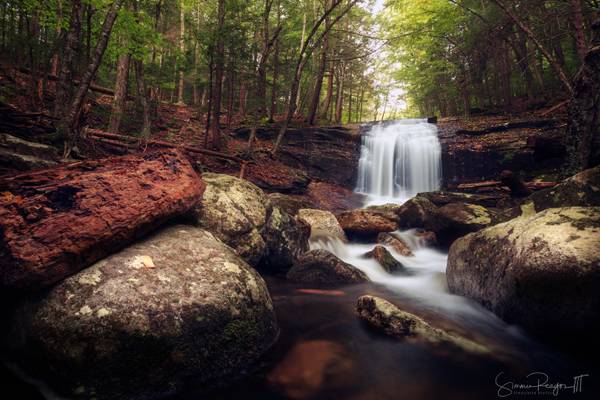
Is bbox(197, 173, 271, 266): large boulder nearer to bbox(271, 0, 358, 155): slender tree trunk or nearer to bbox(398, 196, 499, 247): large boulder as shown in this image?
bbox(398, 196, 499, 247): large boulder

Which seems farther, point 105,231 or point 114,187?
point 114,187

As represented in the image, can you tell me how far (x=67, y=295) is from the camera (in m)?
2.33

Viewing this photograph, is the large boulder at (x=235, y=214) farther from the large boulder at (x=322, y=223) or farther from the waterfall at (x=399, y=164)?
the waterfall at (x=399, y=164)

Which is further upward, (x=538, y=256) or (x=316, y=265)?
(x=538, y=256)

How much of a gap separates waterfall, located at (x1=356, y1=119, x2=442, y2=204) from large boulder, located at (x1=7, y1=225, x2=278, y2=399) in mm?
11982

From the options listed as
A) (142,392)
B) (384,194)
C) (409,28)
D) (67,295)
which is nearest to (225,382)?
(142,392)

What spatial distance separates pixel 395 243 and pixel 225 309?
21.8ft

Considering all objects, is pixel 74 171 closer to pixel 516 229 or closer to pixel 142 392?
pixel 142 392

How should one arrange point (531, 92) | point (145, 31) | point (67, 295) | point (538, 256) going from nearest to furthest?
point (67, 295) → point (538, 256) → point (145, 31) → point (531, 92)

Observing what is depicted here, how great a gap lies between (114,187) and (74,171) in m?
0.54

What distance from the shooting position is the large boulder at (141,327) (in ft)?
6.98

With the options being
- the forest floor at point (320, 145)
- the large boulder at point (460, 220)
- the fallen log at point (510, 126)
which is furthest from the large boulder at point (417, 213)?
the fallen log at point (510, 126)

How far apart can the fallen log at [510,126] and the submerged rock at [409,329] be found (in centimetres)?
1316

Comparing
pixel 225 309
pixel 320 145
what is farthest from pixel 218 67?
pixel 225 309
